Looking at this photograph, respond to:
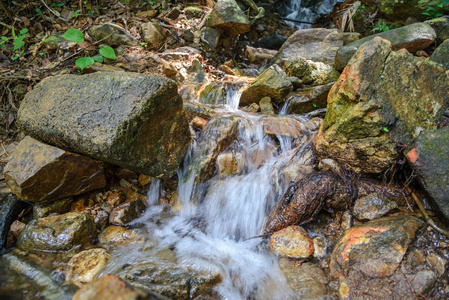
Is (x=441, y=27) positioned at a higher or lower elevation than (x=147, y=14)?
higher

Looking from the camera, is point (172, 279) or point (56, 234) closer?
point (172, 279)

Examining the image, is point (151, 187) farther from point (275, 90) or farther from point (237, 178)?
point (275, 90)

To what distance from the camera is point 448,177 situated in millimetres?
2170

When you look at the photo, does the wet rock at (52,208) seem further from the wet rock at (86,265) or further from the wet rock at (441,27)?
the wet rock at (441,27)

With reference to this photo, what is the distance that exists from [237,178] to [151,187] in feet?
4.61

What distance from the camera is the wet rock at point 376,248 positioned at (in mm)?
2082

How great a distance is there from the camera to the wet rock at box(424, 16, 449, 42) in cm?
463

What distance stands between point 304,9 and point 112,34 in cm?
909

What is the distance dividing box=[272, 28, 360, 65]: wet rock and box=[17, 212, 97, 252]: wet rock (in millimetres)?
6269

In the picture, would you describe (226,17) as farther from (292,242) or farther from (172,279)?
(172,279)

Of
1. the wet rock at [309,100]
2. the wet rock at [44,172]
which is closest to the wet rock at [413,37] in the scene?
the wet rock at [309,100]

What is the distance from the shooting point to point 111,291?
99 cm

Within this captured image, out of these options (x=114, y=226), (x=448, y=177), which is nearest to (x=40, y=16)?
(x=114, y=226)

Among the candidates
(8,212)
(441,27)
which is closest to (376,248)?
(8,212)
